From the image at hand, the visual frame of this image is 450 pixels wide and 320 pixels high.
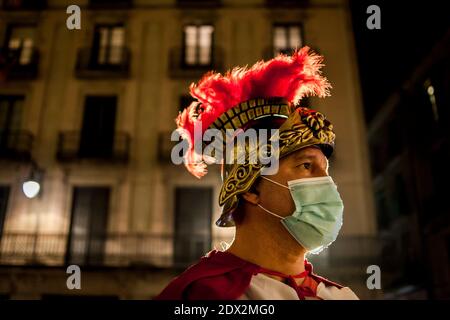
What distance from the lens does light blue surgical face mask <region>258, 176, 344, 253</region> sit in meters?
2.28

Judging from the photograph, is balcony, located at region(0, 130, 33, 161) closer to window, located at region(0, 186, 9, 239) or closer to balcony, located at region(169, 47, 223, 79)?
window, located at region(0, 186, 9, 239)

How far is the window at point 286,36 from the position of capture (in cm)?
1670

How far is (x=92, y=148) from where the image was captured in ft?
50.4

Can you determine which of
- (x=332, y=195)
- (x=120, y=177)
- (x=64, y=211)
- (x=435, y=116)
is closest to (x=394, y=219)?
(x=435, y=116)

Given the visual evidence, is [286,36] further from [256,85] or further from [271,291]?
[271,291]

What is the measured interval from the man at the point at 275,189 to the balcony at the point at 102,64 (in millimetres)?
14224

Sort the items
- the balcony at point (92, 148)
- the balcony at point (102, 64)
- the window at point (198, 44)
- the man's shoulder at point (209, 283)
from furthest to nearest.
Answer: the window at point (198, 44), the balcony at point (102, 64), the balcony at point (92, 148), the man's shoulder at point (209, 283)

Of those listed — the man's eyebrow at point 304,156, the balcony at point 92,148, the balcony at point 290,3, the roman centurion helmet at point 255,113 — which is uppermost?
the balcony at point 290,3

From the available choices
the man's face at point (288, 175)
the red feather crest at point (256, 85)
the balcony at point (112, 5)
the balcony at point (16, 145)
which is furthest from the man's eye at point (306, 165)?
the balcony at point (112, 5)

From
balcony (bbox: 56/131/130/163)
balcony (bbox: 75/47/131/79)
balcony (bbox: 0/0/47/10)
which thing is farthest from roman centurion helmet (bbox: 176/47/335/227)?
balcony (bbox: 0/0/47/10)

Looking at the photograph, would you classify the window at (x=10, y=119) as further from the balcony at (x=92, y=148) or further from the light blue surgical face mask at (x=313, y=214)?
the light blue surgical face mask at (x=313, y=214)

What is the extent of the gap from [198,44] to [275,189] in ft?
49.4

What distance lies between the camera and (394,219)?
21953 mm

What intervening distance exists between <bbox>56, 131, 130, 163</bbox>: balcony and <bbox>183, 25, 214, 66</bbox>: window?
362cm
